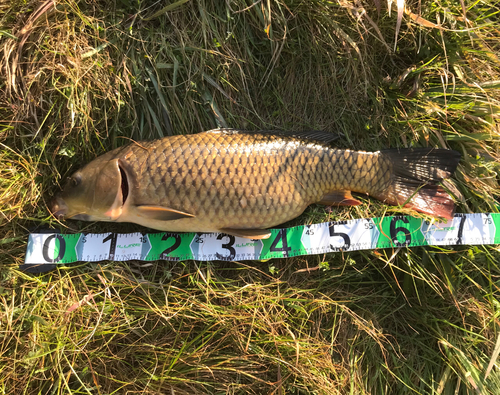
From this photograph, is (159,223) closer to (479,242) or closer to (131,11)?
(131,11)

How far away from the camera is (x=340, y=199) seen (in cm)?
208

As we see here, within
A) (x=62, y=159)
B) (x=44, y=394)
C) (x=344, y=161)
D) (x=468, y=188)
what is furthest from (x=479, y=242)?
(x=44, y=394)

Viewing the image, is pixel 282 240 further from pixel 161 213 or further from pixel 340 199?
pixel 161 213

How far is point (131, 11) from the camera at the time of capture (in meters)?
2.07

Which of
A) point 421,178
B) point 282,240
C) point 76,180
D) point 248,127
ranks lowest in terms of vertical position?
point 282,240

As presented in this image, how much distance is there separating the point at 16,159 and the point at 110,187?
0.75m

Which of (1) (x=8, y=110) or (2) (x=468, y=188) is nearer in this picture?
(1) (x=8, y=110)

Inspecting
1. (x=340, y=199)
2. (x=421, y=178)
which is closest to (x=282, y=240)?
(x=340, y=199)

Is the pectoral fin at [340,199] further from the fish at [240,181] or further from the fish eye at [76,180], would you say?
the fish eye at [76,180]

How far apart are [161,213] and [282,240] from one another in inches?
34.0

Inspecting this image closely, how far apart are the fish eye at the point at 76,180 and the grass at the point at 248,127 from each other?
171 mm

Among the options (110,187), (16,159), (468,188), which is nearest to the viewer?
(110,187)

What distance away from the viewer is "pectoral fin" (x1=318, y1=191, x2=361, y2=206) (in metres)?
2.08

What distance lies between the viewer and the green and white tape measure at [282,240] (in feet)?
6.84
